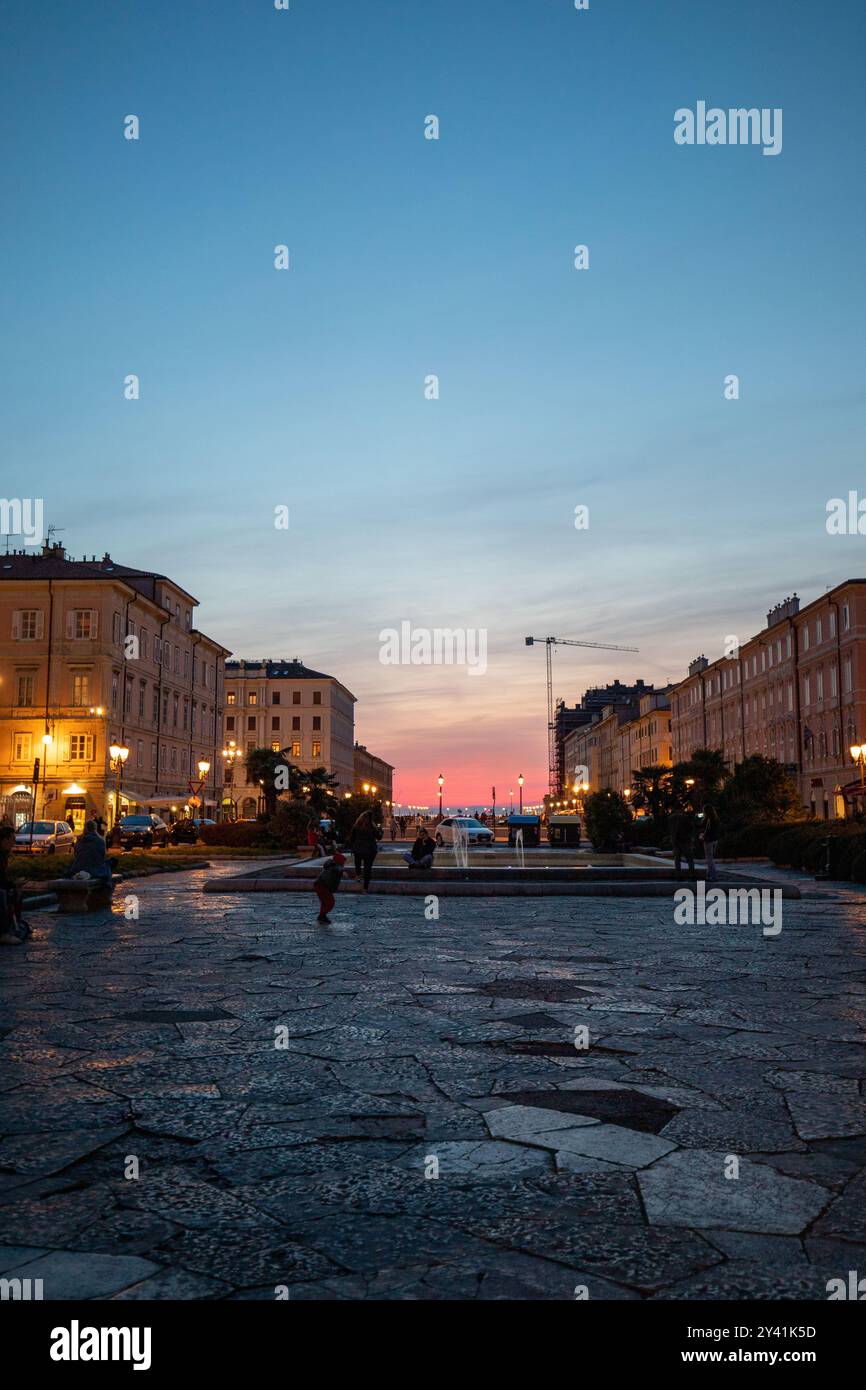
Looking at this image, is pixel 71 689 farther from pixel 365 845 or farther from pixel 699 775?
pixel 365 845

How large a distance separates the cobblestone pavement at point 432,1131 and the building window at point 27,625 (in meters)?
56.7

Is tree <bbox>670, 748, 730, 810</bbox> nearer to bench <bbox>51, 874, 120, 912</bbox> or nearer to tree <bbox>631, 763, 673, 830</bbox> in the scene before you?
tree <bbox>631, 763, 673, 830</bbox>

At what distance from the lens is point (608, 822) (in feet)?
142

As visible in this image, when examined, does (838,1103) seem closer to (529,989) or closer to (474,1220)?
(474,1220)

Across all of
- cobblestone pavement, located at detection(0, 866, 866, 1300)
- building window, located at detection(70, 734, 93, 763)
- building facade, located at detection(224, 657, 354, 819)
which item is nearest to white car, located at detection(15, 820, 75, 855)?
building window, located at detection(70, 734, 93, 763)

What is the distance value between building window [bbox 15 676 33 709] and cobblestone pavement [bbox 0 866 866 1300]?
55.6 m

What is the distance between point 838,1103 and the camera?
5133 millimetres

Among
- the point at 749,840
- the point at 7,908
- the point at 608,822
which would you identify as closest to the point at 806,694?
the point at 608,822

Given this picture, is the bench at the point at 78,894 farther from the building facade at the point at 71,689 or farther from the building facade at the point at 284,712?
the building facade at the point at 284,712

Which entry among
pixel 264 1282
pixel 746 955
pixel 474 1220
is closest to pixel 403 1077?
pixel 474 1220

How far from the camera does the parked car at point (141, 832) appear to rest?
45.1 meters

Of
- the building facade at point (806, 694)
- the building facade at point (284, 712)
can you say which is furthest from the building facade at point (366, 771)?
the building facade at point (806, 694)

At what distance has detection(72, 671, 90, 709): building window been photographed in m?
61.4
